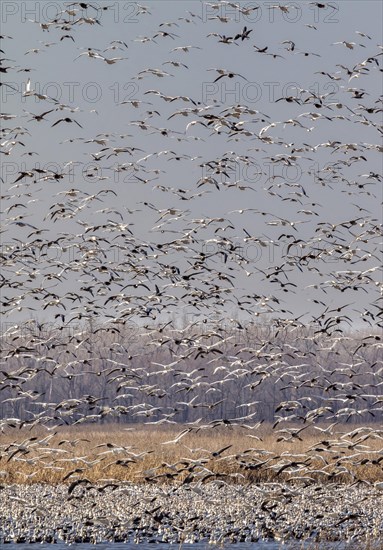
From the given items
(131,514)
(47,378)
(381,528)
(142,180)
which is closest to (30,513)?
(131,514)

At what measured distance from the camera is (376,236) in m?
34.2

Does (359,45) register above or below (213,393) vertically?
above

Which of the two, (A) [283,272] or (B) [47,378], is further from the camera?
(B) [47,378]

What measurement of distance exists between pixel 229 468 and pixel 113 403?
145ft

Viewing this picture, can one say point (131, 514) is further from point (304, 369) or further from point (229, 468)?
point (304, 369)

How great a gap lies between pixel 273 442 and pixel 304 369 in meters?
40.4

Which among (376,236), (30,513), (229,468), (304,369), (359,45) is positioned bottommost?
(304,369)

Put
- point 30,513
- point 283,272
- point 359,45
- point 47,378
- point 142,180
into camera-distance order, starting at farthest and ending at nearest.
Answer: point 47,378 < point 283,272 < point 142,180 < point 359,45 < point 30,513

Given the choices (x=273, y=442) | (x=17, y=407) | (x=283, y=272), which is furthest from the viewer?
(x=17, y=407)

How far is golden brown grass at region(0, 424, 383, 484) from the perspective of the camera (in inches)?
1106

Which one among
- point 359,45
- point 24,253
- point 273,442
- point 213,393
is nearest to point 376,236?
point 359,45

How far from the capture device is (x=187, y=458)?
34594mm

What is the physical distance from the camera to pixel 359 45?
29797 millimetres

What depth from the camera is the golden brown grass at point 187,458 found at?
28.1 meters
